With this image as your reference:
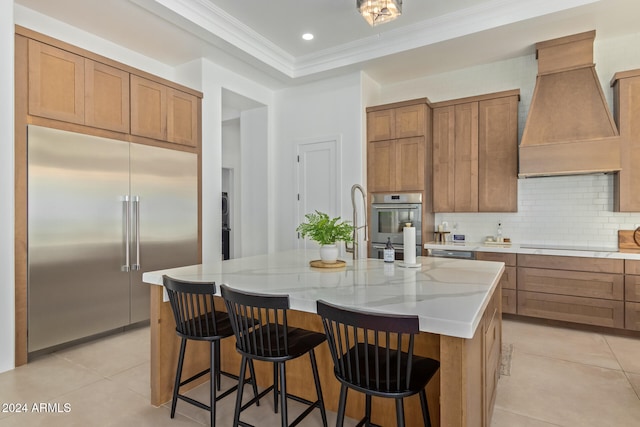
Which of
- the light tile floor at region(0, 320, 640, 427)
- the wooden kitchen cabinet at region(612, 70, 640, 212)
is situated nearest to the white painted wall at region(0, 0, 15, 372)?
the light tile floor at region(0, 320, 640, 427)

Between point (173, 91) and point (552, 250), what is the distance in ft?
14.6

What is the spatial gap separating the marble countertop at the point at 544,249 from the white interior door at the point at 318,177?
4.82 ft

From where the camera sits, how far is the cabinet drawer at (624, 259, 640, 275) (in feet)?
11.0

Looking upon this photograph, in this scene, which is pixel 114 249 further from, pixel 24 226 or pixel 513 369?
pixel 513 369

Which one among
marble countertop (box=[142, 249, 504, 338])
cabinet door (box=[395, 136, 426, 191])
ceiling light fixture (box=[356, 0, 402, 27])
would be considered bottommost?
marble countertop (box=[142, 249, 504, 338])

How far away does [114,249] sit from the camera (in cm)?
344

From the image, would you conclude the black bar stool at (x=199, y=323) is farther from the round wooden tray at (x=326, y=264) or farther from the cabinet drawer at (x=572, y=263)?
the cabinet drawer at (x=572, y=263)

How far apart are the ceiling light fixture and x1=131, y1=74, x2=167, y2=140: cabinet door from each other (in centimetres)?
226

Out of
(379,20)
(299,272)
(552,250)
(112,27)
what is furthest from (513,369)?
(112,27)

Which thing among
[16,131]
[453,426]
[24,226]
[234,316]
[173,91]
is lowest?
[453,426]

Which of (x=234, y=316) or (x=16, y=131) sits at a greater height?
(x=16, y=131)

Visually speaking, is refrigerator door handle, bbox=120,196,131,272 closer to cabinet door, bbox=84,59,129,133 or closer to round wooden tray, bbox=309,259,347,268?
cabinet door, bbox=84,59,129,133

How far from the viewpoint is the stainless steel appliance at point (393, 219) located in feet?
14.9

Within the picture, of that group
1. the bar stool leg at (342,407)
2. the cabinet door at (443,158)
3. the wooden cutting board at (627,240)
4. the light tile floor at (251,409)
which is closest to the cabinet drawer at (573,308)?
the light tile floor at (251,409)
